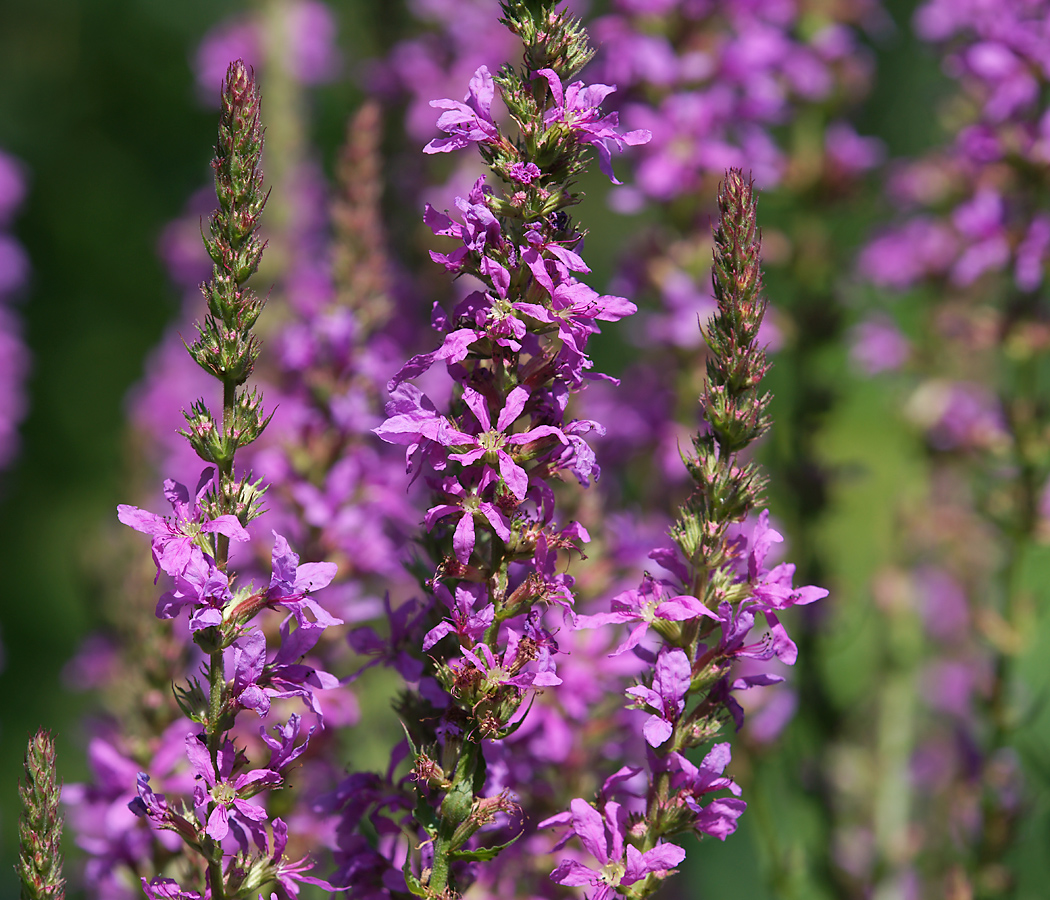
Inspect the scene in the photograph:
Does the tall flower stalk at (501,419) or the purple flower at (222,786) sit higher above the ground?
the tall flower stalk at (501,419)

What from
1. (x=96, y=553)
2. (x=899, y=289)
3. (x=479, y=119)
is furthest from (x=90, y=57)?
(x=479, y=119)

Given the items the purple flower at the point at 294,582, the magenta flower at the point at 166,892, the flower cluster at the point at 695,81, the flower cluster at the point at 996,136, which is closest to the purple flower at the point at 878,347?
the flower cluster at the point at 996,136

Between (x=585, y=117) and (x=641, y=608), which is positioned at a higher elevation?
(x=585, y=117)

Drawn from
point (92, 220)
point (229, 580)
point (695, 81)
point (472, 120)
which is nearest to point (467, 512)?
point (229, 580)

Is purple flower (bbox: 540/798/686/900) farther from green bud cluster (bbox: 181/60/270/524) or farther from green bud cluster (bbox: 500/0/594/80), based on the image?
green bud cluster (bbox: 500/0/594/80)

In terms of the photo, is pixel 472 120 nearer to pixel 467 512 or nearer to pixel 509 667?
pixel 467 512

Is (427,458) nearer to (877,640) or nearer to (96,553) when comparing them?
(96,553)

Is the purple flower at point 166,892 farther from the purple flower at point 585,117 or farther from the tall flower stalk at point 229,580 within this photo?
the purple flower at point 585,117
